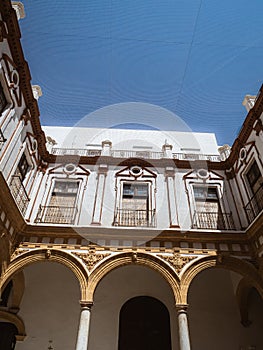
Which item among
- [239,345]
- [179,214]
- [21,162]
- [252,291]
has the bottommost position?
[239,345]

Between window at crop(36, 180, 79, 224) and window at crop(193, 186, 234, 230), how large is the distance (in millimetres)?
4399

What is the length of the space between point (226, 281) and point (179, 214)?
288 cm

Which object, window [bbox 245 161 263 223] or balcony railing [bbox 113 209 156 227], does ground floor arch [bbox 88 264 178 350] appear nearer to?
balcony railing [bbox 113 209 156 227]

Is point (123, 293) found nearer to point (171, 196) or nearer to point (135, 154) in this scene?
point (171, 196)

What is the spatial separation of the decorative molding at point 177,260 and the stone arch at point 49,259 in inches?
93.7

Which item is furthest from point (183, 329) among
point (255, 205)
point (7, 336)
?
point (7, 336)

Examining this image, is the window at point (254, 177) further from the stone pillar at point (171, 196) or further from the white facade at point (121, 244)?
the stone pillar at point (171, 196)

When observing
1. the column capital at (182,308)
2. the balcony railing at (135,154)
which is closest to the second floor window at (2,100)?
the balcony railing at (135,154)

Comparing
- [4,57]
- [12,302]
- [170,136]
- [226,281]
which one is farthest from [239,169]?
[12,302]

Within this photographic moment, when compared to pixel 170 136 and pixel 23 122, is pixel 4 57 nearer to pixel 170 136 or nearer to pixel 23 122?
pixel 23 122

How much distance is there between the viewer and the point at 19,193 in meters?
8.58

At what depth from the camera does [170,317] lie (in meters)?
8.84

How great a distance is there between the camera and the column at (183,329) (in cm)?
652

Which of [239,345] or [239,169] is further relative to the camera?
[239,169]
